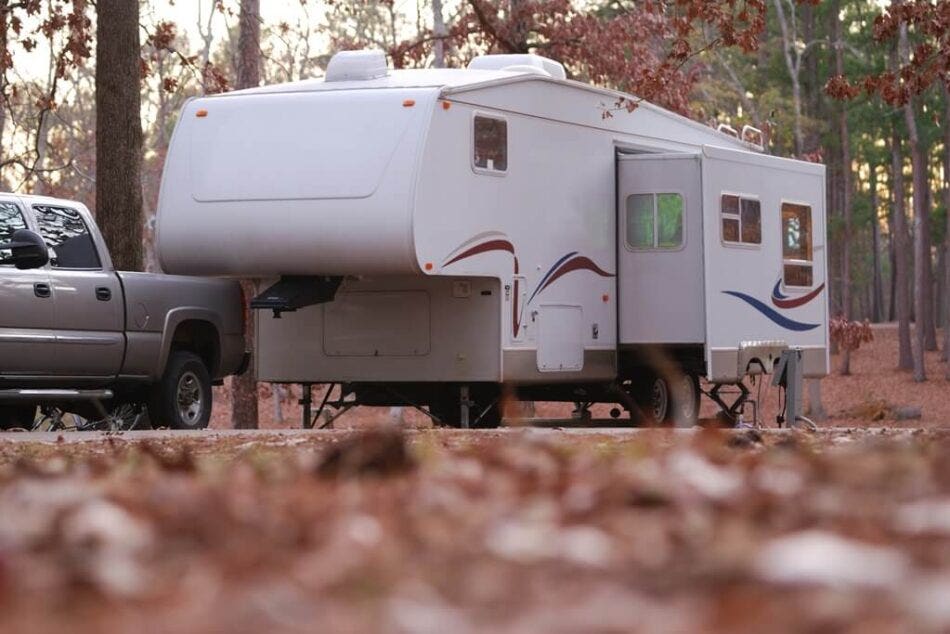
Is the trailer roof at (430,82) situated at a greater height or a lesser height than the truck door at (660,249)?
greater

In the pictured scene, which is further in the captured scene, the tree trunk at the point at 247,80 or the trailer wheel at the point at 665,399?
the tree trunk at the point at 247,80

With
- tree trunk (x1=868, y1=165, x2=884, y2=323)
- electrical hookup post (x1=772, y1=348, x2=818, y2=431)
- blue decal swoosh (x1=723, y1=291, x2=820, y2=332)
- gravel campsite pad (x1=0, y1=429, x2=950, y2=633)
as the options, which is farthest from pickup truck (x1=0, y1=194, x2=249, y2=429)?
tree trunk (x1=868, y1=165, x2=884, y2=323)

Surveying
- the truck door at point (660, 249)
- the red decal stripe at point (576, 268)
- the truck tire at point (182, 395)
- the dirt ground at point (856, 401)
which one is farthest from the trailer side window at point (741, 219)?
the dirt ground at point (856, 401)

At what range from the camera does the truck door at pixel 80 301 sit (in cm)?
1416

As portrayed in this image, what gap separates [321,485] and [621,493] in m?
0.97

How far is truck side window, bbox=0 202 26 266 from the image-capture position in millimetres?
13977

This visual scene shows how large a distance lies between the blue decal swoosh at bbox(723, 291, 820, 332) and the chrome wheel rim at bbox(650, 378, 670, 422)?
116 centimetres

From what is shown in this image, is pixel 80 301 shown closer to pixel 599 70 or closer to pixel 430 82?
pixel 430 82

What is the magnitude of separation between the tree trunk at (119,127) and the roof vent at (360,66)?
10.8ft

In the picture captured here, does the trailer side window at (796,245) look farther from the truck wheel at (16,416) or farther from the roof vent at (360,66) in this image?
the truck wheel at (16,416)

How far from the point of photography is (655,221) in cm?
1759

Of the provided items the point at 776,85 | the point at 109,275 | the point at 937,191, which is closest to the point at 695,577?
the point at 109,275

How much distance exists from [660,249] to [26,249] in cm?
649

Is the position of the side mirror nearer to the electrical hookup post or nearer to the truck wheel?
the truck wheel
